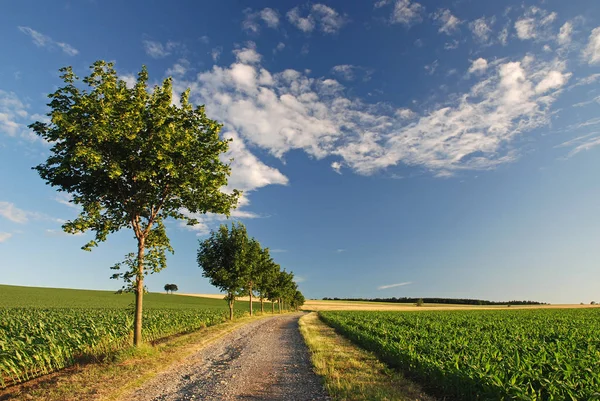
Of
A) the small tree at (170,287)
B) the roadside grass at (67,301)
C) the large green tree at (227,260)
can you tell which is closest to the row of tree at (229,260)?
the large green tree at (227,260)

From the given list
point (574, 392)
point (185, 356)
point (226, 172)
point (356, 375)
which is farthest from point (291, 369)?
point (226, 172)

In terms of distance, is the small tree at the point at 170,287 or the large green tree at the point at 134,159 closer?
the large green tree at the point at 134,159

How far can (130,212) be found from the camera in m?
15.8

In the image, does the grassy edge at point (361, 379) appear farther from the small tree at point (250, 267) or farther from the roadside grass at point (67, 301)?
the roadside grass at point (67, 301)

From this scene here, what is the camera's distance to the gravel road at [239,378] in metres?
9.48

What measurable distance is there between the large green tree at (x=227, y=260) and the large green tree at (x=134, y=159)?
2375 cm

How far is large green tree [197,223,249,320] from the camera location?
39969 mm

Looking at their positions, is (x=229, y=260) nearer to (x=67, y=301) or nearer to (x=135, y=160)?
(x=135, y=160)

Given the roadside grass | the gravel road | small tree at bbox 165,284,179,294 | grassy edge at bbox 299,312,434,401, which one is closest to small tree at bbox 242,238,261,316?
the roadside grass

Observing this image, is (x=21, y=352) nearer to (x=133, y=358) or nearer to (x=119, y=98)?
(x=133, y=358)

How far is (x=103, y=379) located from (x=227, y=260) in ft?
104

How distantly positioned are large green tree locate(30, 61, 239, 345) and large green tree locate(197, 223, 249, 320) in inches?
935

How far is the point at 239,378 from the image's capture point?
11.3 m

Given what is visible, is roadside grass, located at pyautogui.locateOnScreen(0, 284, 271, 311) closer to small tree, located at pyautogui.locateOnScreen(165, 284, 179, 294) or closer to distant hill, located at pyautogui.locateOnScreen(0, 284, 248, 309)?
distant hill, located at pyautogui.locateOnScreen(0, 284, 248, 309)
